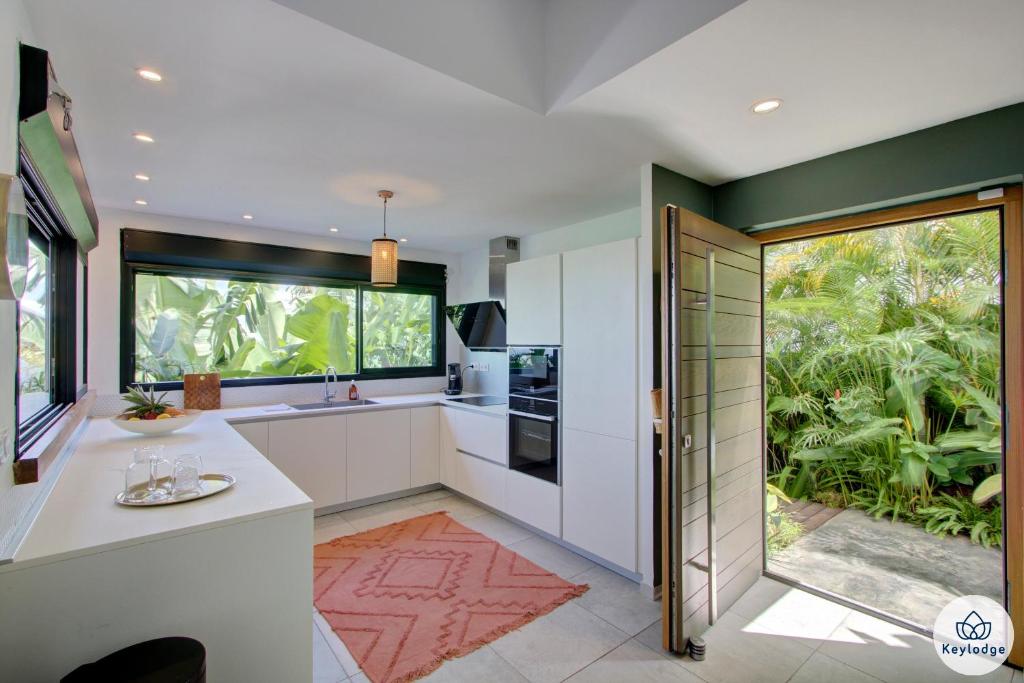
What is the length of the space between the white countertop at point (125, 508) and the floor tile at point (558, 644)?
3.93ft

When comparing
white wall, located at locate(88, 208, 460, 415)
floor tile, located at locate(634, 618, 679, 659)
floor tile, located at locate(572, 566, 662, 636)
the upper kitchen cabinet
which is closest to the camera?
floor tile, located at locate(634, 618, 679, 659)

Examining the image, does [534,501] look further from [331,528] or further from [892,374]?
[892,374]

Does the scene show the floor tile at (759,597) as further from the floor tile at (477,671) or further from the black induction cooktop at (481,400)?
the black induction cooktop at (481,400)

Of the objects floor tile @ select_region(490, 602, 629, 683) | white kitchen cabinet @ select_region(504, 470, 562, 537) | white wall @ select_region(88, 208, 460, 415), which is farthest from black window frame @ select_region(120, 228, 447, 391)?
floor tile @ select_region(490, 602, 629, 683)

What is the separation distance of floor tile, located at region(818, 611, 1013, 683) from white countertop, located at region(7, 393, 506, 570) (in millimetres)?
2343

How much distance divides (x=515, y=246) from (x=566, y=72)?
2384 mm

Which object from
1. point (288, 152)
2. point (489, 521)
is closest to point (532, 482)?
point (489, 521)

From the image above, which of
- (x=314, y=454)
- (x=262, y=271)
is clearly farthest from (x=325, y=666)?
(x=262, y=271)

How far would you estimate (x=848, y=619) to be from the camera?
2.34 metres

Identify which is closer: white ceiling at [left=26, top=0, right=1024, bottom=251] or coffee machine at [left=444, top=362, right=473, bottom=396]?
white ceiling at [left=26, top=0, right=1024, bottom=251]

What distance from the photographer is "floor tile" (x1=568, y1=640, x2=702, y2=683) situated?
1903mm

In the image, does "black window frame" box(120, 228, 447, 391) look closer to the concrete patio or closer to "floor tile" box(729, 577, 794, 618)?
"floor tile" box(729, 577, 794, 618)

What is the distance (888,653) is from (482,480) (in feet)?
8.22

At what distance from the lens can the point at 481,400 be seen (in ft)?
14.4
